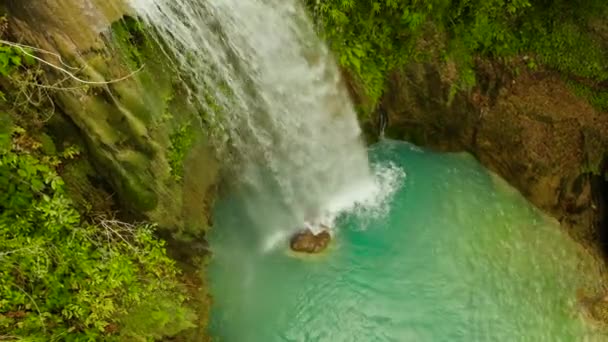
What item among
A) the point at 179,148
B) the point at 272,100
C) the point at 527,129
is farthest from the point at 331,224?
the point at 527,129

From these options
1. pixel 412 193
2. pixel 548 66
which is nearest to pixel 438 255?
pixel 412 193

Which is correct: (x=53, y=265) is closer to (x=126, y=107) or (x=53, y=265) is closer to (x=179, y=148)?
(x=126, y=107)

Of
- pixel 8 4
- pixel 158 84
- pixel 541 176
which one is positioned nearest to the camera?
pixel 8 4

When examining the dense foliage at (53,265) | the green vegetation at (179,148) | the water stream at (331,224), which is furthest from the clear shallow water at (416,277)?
the dense foliage at (53,265)

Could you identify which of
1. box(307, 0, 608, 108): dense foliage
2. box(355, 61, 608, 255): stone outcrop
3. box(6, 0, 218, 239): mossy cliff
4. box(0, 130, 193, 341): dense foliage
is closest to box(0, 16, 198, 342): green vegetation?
box(0, 130, 193, 341): dense foliage

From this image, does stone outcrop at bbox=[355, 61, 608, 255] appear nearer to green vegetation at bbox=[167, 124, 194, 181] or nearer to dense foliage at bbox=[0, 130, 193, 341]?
green vegetation at bbox=[167, 124, 194, 181]

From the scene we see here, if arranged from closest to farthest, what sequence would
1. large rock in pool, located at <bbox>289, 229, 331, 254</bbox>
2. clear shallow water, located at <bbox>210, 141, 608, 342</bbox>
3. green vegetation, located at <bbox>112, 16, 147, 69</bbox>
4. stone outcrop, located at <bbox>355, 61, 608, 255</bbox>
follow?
green vegetation, located at <bbox>112, 16, 147, 69</bbox> < clear shallow water, located at <bbox>210, 141, 608, 342</bbox> < large rock in pool, located at <bbox>289, 229, 331, 254</bbox> < stone outcrop, located at <bbox>355, 61, 608, 255</bbox>

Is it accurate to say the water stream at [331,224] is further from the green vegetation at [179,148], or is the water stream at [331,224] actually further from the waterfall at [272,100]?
the green vegetation at [179,148]

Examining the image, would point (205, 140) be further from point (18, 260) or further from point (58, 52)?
point (18, 260)
